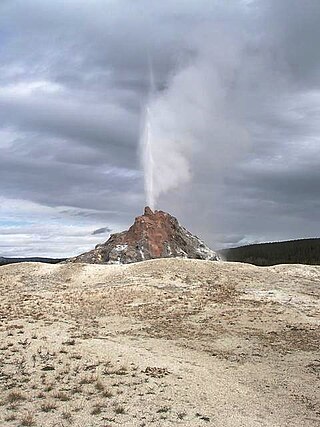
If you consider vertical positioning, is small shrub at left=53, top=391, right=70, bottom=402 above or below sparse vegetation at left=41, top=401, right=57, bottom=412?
above

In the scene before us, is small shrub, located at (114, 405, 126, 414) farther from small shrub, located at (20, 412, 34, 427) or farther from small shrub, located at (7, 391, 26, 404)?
small shrub, located at (7, 391, 26, 404)

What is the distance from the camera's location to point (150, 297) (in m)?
25.4

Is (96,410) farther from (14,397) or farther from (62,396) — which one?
(14,397)

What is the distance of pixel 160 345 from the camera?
58.7 feet

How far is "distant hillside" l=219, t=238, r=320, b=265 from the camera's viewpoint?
96300 mm

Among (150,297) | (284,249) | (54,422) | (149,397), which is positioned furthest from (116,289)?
(284,249)

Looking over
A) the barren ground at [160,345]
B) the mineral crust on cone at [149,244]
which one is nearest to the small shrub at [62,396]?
the barren ground at [160,345]

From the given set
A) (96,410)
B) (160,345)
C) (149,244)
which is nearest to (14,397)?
(96,410)

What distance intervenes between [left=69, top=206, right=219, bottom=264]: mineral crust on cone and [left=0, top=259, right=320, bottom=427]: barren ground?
26.2ft

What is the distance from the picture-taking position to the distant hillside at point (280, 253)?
96.3 metres

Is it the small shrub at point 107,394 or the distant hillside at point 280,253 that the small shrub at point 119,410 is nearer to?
the small shrub at point 107,394

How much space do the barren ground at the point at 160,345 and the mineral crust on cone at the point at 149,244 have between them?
26.2 feet

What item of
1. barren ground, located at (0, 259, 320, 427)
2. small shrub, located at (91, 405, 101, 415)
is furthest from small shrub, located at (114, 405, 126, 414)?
small shrub, located at (91, 405, 101, 415)

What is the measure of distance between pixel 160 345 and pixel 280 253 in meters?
93.5
